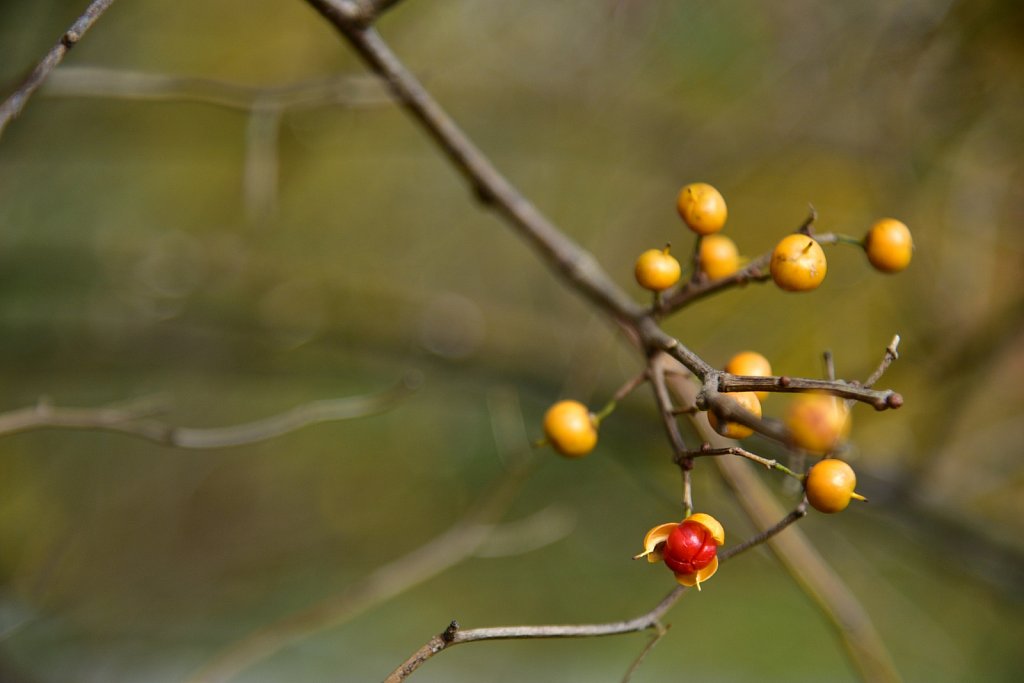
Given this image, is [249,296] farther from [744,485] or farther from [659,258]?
[659,258]

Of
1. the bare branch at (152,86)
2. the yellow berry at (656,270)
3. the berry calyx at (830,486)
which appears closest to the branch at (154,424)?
the bare branch at (152,86)

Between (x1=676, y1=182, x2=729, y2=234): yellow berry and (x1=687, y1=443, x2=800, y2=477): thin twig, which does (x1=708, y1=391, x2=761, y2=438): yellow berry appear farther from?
(x1=676, y1=182, x2=729, y2=234): yellow berry

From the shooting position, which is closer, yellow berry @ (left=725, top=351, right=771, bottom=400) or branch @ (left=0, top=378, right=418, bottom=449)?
yellow berry @ (left=725, top=351, right=771, bottom=400)

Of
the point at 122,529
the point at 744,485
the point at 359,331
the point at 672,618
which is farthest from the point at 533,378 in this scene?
the point at 122,529

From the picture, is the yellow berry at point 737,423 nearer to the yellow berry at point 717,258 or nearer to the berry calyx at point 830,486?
the berry calyx at point 830,486

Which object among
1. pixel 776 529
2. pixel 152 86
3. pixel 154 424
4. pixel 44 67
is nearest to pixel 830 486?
pixel 776 529

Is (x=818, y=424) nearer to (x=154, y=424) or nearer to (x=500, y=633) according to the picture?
(x=500, y=633)

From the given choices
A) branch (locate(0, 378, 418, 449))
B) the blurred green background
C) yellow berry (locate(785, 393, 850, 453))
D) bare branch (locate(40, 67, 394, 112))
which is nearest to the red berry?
yellow berry (locate(785, 393, 850, 453))

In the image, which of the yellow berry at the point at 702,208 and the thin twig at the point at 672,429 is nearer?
the thin twig at the point at 672,429
